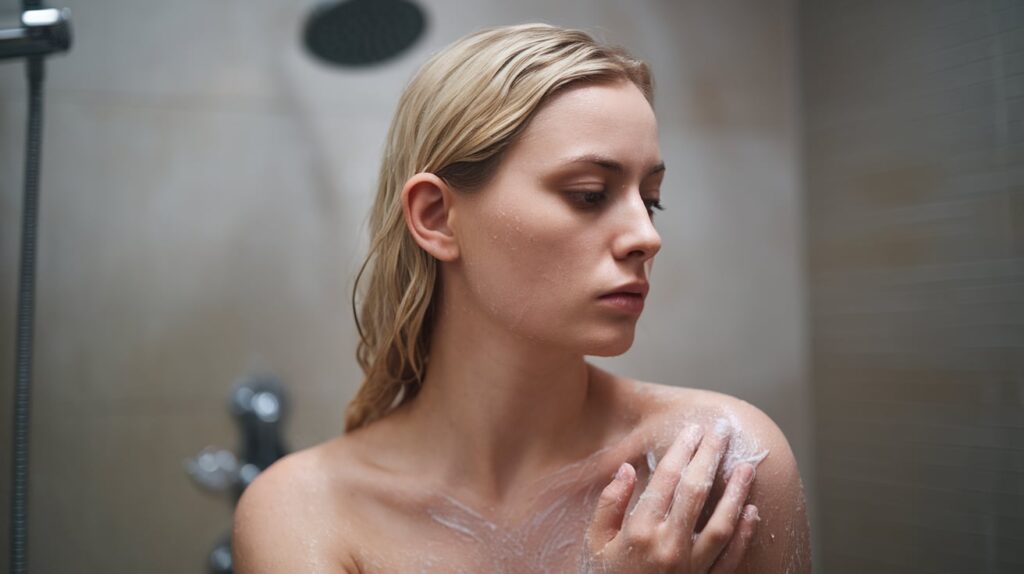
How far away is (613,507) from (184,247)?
29.6 inches

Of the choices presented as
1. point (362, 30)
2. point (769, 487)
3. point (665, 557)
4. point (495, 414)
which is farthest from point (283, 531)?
point (362, 30)

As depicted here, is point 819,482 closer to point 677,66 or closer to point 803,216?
point 803,216

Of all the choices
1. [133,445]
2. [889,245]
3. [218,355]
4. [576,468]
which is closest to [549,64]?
[576,468]

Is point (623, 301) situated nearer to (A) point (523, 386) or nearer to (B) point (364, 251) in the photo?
(A) point (523, 386)

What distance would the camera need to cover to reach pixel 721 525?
→ 2.10 ft

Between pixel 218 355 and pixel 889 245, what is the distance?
92 centimetres

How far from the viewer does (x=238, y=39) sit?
114 cm

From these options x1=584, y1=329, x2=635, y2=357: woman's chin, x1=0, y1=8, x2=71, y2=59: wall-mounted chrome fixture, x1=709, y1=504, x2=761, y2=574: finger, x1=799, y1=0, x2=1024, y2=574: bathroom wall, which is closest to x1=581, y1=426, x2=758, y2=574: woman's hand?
x1=709, y1=504, x2=761, y2=574: finger

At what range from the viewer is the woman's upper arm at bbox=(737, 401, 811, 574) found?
2.30 ft

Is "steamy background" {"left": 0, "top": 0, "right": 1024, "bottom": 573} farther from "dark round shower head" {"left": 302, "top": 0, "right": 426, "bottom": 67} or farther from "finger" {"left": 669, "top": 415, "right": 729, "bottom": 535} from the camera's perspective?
"finger" {"left": 669, "top": 415, "right": 729, "bottom": 535}

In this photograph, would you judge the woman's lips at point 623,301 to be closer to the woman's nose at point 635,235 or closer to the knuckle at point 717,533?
the woman's nose at point 635,235

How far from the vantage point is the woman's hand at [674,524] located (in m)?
0.62

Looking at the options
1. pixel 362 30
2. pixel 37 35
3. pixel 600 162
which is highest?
pixel 362 30

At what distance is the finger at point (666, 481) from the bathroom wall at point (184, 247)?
0.57 metres
